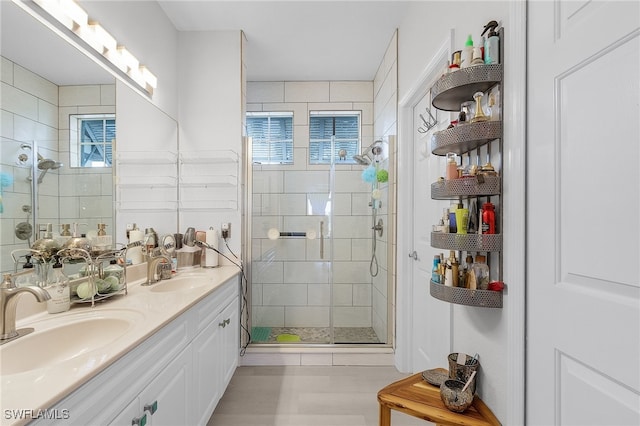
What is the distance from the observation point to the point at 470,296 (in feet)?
3.77

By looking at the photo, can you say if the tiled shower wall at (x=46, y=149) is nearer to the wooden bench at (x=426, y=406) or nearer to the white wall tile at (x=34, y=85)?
the white wall tile at (x=34, y=85)

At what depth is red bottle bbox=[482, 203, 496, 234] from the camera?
1.12m

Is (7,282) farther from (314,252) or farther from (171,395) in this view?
(314,252)

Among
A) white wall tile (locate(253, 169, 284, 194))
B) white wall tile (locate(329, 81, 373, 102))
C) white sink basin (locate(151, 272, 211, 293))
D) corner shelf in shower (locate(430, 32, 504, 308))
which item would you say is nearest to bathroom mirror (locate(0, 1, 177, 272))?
white sink basin (locate(151, 272, 211, 293))

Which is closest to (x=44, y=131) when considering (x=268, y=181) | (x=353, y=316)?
(x=268, y=181)

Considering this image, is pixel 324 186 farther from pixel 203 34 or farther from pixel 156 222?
pixel 203 34

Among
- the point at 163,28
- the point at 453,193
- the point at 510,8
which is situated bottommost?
the point at 453,193

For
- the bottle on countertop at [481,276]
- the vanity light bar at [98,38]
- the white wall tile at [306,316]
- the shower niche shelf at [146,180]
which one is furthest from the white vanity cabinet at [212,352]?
the vanity light bar at [98,38]

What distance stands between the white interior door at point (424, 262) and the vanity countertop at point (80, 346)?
1.37 m

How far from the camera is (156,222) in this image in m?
2.22

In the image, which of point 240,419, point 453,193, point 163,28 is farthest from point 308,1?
point 240,419

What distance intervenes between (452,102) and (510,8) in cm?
37

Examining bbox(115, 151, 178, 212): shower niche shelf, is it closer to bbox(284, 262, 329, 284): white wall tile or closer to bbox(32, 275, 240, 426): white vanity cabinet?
bbox(32, 275, 240, 426): white vanity cabinet

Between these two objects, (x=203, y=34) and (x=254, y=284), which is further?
(x=254, y=284)
